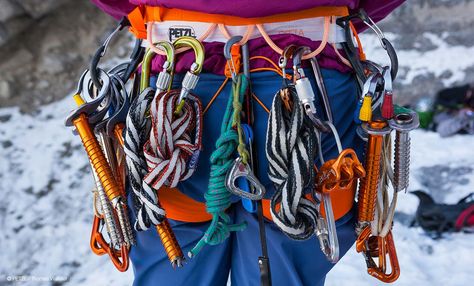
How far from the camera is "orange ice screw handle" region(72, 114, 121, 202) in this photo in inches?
36.2

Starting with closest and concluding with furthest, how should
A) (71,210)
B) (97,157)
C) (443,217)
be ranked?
(97,157) < (443,217) < (71,210)

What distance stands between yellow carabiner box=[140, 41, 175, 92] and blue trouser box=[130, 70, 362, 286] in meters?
0.05

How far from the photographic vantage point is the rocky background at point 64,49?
3.52m

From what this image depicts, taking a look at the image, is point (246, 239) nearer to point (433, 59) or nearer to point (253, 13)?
point (253, 13)

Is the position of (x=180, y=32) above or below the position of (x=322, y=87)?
above

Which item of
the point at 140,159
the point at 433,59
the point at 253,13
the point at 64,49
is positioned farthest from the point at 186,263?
the point at 433,59

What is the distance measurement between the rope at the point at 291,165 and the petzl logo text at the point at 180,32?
21 centimetres

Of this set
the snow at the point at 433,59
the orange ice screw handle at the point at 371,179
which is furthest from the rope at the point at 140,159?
the snow at the point at 433,59

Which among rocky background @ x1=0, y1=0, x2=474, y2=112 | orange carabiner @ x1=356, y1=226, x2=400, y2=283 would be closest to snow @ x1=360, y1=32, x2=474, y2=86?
rocky background @ x1=0, y1=0, x2=474, y2=112

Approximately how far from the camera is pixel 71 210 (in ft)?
8.14

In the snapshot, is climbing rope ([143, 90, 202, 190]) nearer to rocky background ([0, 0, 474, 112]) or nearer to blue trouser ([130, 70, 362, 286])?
blue trouser ([130, 70, 362, 286])

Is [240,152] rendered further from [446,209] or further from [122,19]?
[446,209]

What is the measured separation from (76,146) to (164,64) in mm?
2228

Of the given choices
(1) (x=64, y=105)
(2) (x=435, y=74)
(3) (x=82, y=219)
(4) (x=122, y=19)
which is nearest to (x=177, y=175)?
(4) (x=122, y=19)
